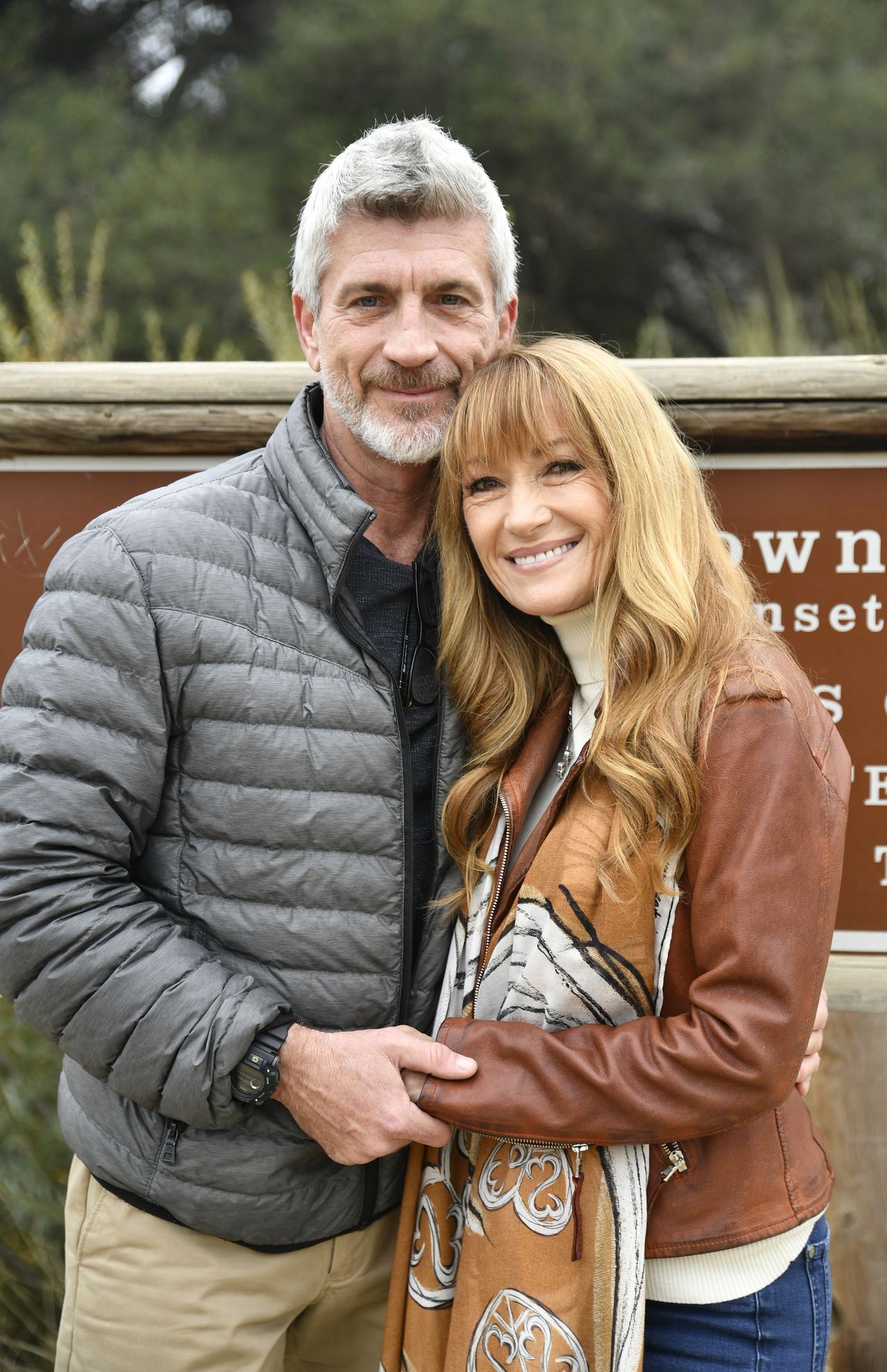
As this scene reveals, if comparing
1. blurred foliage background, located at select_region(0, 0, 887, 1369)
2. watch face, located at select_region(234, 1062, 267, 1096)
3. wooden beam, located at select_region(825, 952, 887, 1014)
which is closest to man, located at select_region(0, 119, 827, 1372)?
watch face, located at select_region(234, 1062, 267, 1096)

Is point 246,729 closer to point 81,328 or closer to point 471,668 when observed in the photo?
point 471,668

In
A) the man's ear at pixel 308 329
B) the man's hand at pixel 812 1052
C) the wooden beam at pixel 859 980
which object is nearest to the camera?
the man's hand at pixel 812 1052

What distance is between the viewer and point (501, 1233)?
1.53 meters

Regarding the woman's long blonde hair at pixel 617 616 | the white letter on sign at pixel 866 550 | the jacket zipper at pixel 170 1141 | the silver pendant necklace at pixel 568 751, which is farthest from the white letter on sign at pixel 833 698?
the jacket zipper at pixel 170 1141

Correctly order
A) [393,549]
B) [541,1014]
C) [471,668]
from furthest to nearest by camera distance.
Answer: [393,549], [471,668], [541,1014]

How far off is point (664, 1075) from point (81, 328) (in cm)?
292

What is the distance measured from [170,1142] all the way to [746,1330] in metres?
0.78

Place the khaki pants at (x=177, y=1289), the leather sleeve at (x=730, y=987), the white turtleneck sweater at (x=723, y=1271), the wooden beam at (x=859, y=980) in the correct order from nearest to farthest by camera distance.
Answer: the leather sleeve at (x=730, y=987) → the white turtleneck sweater at (x=723, y=1271) → the khaki pants at (x=177, y=1289) → the wooden beam at (x=859, y=980)

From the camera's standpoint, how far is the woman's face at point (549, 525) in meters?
1.63

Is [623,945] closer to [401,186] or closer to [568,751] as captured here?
[568,751]

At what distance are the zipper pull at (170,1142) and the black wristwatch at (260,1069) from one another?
0.14 m

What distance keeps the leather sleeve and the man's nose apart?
27.8 inches

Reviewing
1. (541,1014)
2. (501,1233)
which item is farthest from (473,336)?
(501,1233)

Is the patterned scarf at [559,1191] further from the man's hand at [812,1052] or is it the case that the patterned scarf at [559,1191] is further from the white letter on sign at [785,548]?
the white letter on sign at [785,548]
